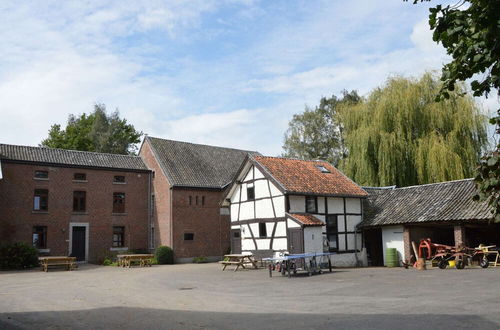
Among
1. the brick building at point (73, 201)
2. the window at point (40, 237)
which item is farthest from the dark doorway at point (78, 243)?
the window at point (40, 237)

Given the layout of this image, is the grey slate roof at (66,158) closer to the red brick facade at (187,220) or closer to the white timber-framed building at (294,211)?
the red brick facade at (187,220)

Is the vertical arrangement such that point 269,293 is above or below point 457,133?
below

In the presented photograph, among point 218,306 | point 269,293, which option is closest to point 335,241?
point 269,293

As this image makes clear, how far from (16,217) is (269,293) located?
72.2 ft

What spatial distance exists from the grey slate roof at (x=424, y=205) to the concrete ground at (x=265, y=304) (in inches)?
202

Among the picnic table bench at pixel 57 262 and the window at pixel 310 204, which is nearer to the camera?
the window at pixel 310 204

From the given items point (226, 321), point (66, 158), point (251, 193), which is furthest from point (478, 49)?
point (66, 158)

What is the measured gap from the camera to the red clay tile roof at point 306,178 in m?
25.2

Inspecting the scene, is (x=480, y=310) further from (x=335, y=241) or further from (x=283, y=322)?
(x=335, y=241)

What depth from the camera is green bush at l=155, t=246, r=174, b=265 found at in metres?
30.7

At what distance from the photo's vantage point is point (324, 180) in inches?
1070

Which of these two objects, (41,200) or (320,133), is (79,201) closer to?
(41,200)

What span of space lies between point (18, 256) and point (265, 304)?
68.3 feet

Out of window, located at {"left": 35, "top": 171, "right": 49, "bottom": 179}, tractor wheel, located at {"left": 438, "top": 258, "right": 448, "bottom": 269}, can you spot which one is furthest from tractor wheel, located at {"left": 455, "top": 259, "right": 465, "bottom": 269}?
window, located at {"left": 35, "top": 171, "right": 49, "bottom": 179}
